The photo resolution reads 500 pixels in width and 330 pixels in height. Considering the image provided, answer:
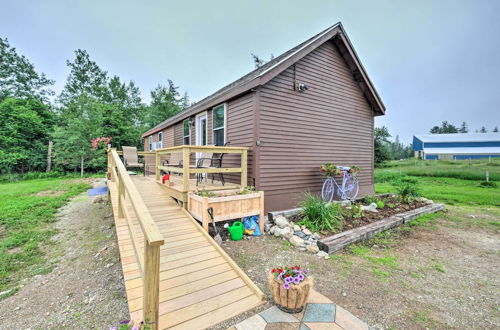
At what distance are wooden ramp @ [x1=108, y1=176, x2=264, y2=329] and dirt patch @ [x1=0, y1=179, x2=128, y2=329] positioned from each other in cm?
37

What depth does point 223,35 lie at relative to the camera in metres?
16.2

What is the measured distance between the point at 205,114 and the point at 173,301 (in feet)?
18.8

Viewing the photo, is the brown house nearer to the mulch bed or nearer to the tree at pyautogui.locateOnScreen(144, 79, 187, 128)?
the mulch bed

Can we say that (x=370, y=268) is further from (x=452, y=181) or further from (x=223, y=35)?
(x=223, y=35)

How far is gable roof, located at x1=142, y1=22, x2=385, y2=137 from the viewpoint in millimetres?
4703

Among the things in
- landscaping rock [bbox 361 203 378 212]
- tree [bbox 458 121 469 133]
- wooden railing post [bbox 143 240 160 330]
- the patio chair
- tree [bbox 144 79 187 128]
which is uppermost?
tree [bbox 458 121 469 133]

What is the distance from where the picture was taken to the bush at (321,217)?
425cm

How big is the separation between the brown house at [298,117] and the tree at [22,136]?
14.8m

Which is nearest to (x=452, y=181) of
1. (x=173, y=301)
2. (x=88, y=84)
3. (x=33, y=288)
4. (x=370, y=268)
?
(x=370, y=268)

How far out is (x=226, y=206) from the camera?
12.7 feet

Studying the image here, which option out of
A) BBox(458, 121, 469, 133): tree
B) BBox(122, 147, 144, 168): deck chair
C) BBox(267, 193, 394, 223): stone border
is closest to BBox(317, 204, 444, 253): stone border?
BBox(267, 193, 394, 223): stone border

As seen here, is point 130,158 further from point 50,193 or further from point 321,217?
point 321,217

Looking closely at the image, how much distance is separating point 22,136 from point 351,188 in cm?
2086

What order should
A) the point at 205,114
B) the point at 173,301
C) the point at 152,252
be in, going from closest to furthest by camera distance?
1. the point at 152,252
2. the point at 173,301
3. the point at 205,114
